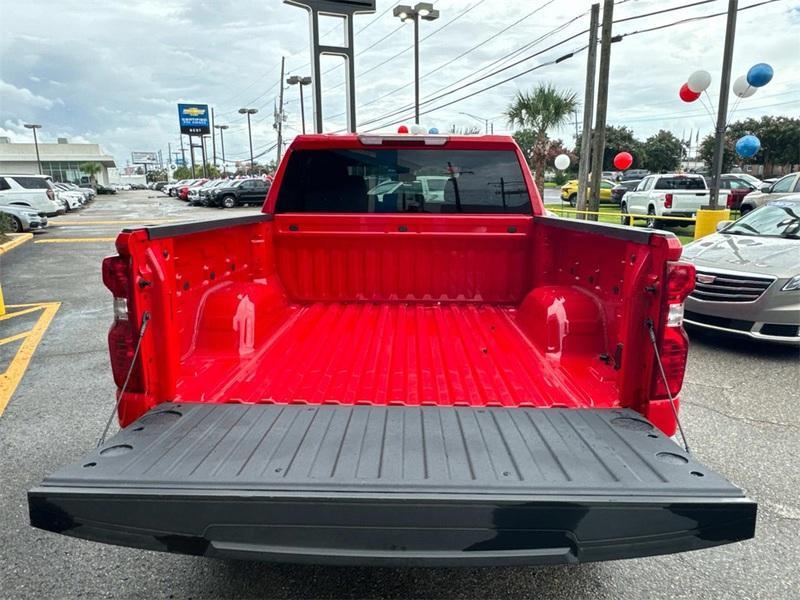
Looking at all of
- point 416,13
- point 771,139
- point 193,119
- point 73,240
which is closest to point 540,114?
point 416,13

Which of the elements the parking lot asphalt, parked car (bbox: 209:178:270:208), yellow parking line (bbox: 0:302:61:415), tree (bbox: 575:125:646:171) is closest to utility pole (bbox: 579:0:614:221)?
the parking lot asphalt

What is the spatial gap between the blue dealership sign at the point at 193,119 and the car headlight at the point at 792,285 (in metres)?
86.9

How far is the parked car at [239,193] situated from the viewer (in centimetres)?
3553

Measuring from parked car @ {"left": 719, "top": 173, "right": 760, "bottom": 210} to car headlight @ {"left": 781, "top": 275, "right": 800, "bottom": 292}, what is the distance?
664 inches

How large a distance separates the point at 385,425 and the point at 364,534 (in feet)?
1.96

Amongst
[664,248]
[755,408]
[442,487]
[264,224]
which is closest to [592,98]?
[755,408]

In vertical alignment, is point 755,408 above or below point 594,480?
below

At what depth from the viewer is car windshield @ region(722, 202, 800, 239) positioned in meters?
6.76

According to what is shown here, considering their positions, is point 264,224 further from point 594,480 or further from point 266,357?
point 594,480

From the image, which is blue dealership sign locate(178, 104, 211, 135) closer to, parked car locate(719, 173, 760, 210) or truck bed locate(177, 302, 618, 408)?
parked car locate(719, 173, 760, 210)

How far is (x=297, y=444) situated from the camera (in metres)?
2.09

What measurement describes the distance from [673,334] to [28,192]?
25318mm

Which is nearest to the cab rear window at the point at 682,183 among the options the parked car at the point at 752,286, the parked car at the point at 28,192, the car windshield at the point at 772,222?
the car windshield at the point at 772,222

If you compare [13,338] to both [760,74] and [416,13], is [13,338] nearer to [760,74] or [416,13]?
[760,74]
